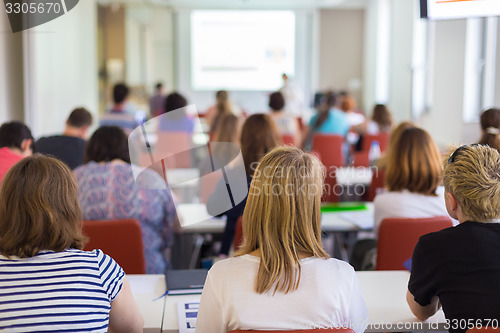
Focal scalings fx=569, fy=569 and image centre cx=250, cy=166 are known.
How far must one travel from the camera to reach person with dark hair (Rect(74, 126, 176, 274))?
9.52 feet

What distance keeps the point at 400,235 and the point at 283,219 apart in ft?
4.16

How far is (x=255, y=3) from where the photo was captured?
501 inches

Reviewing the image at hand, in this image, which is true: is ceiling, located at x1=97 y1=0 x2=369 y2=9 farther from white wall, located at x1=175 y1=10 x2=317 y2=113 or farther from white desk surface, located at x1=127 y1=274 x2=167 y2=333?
white desk surface, located at x1=127 y1=274 x2=167 y2=333

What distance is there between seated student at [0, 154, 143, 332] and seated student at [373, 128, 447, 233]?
1.78 metres

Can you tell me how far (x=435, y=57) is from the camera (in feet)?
25.8

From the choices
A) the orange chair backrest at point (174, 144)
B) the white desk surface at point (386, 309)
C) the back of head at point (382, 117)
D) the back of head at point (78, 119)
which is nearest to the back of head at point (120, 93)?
the orange chair backrest at point (174, 144)

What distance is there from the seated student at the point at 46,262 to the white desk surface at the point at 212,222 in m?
1.67

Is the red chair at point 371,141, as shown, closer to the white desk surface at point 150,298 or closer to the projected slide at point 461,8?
the projected slide at point 461,8

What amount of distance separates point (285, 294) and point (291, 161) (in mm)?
358

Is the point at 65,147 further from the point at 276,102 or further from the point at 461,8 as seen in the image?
the point at 276,102

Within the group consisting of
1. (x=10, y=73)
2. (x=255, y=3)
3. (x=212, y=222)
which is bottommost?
(x=212, y=222)

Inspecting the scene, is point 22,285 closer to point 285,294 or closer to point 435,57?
point 285,294

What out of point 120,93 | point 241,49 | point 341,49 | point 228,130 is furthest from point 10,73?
point 341,49

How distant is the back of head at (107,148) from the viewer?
3084 mm
